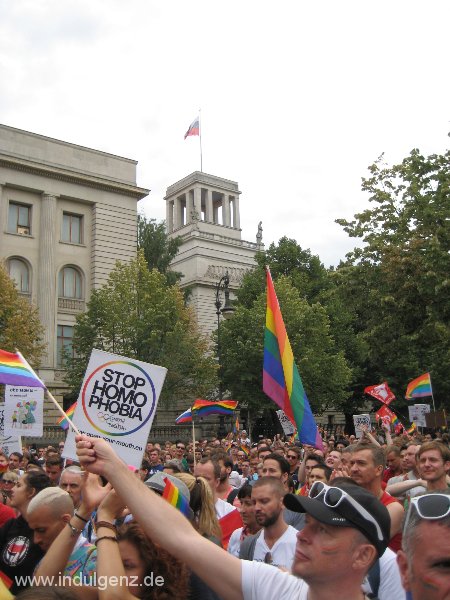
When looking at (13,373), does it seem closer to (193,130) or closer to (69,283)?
(69,283)

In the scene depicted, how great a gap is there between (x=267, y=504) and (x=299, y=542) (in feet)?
8.74

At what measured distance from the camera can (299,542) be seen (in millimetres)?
2547

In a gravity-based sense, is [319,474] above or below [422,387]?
below

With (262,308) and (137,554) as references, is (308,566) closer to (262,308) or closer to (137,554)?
(137,554)

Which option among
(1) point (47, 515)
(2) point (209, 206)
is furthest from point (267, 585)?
(2) point (209, 206)

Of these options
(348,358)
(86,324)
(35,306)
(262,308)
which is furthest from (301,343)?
(35,306)

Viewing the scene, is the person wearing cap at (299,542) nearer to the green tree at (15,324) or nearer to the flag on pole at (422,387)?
the flag on pole at (422,387)

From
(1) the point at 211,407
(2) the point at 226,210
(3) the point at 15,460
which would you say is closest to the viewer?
(3) the point at 15,460

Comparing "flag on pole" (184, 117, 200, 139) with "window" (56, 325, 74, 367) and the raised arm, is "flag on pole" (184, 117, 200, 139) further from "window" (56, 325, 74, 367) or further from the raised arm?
the raised arm

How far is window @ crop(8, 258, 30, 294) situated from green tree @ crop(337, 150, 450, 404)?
68.2 feet

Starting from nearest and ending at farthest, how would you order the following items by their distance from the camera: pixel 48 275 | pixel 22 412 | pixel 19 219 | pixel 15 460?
pixel 15 460 < pixel 22 412 < pixel 48 275 < pixel 19 219

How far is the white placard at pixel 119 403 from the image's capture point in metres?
4.75

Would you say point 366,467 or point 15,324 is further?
point 15,324

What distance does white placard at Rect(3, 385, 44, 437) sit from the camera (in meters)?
13.2
